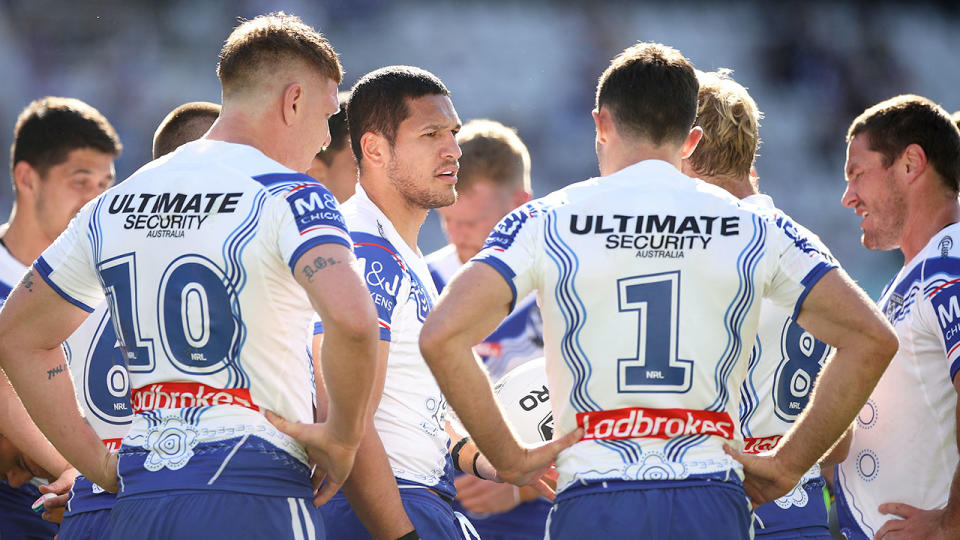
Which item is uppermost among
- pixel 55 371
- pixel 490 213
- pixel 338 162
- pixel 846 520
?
pixel 338 162

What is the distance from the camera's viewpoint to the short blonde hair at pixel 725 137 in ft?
14.5

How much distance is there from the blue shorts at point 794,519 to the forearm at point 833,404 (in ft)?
2.68

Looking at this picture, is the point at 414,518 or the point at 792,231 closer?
the point at 792,231

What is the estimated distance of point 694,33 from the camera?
17.4 metres

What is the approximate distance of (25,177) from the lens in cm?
579

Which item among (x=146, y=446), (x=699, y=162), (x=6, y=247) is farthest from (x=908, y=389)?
(x=6, y=247)

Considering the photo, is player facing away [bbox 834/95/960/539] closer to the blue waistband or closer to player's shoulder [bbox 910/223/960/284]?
player's shoulder [bbox 910/223/960/284]

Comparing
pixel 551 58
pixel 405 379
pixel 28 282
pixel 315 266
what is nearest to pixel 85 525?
pixel 28 282

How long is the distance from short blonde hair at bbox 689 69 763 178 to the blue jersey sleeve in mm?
1378

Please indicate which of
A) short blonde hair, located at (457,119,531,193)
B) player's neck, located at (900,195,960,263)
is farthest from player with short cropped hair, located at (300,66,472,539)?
short blonde hair, located at (457,119,531,193)

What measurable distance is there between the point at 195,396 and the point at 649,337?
1414mm

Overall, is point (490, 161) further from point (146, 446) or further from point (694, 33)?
point (694, 33)

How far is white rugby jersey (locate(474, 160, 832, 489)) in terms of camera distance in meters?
3.19

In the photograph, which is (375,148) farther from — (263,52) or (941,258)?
(941,258)
